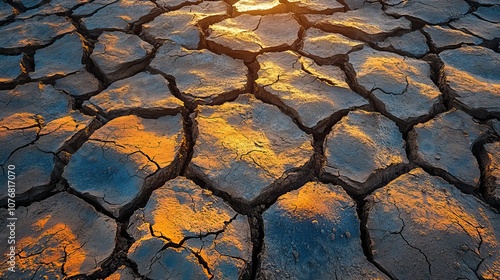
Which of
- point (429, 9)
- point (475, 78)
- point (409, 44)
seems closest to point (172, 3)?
point (409, 44)

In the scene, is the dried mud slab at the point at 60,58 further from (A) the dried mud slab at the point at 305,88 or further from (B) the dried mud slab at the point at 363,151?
(B) the dried mud slab at the point at 363,151

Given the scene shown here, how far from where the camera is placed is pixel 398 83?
1720mm

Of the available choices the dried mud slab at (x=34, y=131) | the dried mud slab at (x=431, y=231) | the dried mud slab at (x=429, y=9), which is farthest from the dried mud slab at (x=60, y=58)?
the dried mud slab at (x=429, y=9)

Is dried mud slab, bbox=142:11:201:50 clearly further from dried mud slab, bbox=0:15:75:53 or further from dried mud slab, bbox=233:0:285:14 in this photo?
dried mud slab, bbox=0:15:75:53

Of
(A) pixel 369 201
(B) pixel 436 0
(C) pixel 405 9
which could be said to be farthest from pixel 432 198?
(B) pixel 436 0

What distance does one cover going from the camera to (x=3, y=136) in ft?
4.95

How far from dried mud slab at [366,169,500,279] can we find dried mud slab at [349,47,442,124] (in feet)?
1.26

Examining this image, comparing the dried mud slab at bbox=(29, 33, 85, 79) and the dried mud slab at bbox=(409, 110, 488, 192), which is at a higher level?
the dried mud slab at bbox=(409, 110, 488, 192)

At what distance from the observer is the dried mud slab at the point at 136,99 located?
163 cm

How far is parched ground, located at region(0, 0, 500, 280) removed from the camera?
1.14m

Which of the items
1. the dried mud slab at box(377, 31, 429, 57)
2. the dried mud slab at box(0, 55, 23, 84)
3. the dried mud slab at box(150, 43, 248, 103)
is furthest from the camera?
the dried mud slab at box(377, 31, 429, 57)

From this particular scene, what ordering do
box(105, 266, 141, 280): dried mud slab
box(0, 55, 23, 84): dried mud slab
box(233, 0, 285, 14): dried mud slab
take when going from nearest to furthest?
box(105, 266, 141, 280): dried mud slab → box(0, 55, 23, 84): dried mud slab → box(233, 0, 285, 14): dried mud slab

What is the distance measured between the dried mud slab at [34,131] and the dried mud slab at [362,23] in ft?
4.72

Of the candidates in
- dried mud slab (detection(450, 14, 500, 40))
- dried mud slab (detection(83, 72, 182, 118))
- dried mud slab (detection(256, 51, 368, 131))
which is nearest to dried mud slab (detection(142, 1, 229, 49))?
dried mud slab (detection(83, 72, 182, 118))
